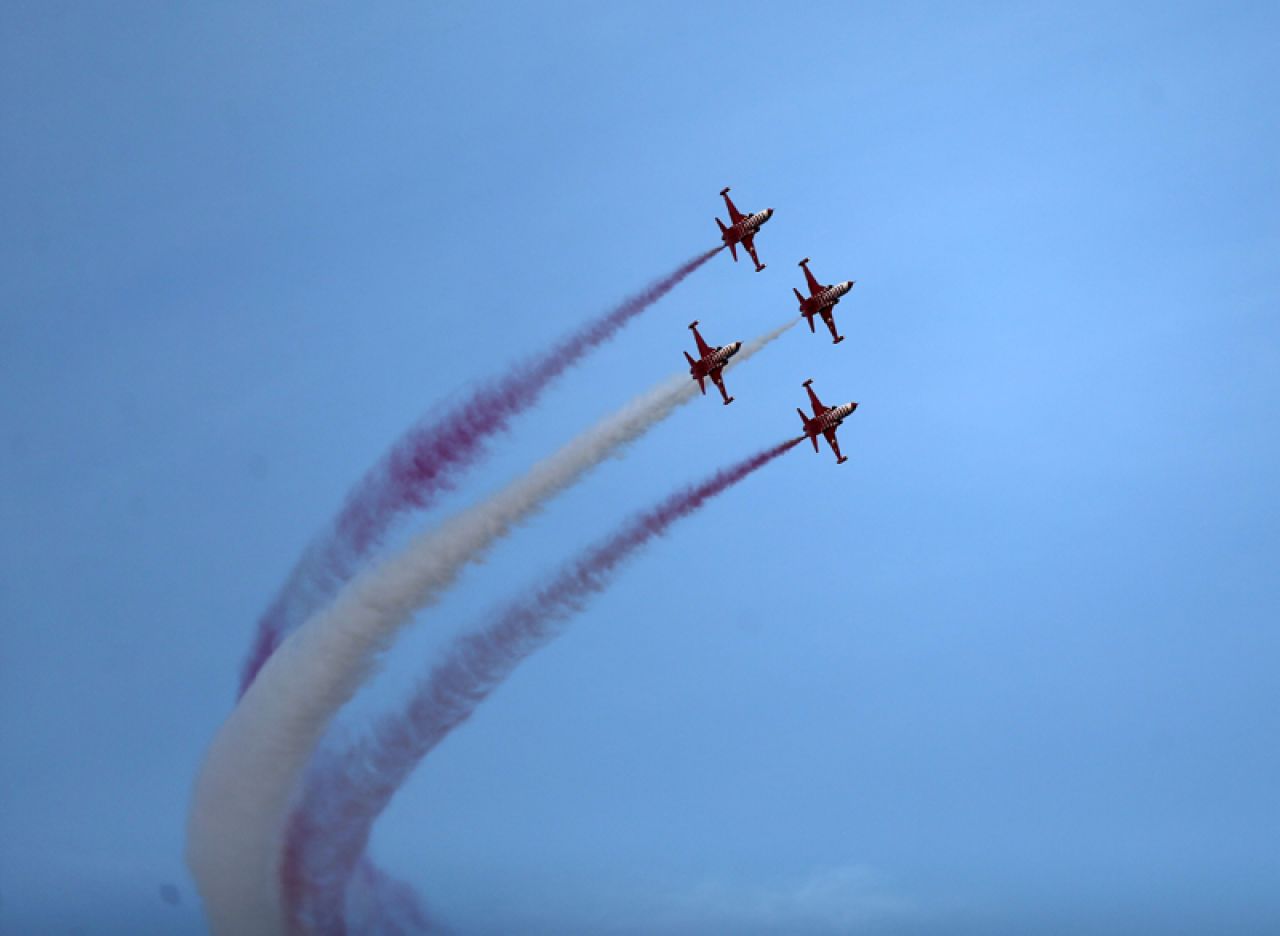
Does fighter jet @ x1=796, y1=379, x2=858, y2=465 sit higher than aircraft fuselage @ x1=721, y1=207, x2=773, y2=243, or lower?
lower

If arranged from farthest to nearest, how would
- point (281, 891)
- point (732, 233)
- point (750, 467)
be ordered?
1. point (732, 233)
2. point (750, 467)
3. point (281, 891)

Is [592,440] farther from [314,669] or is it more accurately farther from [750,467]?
[314,669]

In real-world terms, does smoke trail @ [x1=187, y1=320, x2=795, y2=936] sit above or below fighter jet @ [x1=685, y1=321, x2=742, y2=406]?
below

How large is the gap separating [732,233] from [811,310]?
14.5ft

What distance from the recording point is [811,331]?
74.6 metres

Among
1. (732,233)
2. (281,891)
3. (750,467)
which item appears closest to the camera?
(281,891)

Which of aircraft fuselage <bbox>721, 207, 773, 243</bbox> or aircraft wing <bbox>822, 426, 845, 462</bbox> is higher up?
aircraft fuselage <bbox>721, 207, 773, 243</bbox>

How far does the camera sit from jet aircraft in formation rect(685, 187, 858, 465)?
70938 millimetres

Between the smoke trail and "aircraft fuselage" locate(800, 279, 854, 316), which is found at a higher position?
"aircraft fuselage" locate(800, 279, 854, 316)

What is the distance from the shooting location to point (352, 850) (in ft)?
214

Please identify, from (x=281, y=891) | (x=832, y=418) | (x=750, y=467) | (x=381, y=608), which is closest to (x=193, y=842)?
(x=281, y=891)

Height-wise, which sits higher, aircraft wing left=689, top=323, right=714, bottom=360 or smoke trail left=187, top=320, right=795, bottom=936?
aircraft wing left=689, top=323, right=714, bottom=360

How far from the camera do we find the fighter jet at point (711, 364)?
70812 mm

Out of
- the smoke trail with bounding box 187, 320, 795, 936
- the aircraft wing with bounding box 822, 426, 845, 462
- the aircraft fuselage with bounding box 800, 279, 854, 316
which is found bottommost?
the smoke trail with bounding box 187, 320, 795, 936
